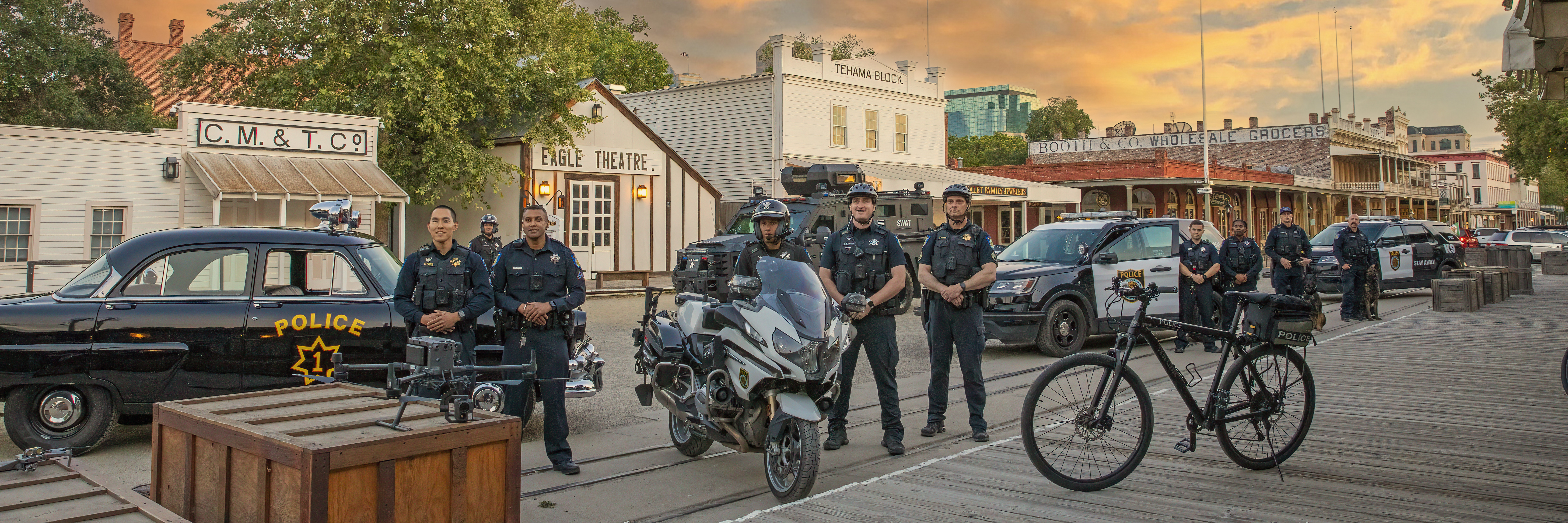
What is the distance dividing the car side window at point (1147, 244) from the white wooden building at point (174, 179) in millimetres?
13688

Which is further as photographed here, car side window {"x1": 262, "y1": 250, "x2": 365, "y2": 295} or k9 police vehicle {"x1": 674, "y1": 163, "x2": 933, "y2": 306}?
k9 police vehicle {"x1": 674, "y1": 163, "x2": 933, "y2": 306}

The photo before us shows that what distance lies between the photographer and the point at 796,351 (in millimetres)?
5562

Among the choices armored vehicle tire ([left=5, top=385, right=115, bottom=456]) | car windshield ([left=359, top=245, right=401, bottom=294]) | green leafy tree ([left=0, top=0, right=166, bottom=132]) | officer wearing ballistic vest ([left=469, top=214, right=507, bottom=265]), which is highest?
green leafy tree ([left=0, top=0, right=166, bottom=132])

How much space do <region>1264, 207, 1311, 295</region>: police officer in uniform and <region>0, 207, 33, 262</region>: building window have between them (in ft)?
65.7

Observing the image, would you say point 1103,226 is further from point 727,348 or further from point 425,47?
point 425,47

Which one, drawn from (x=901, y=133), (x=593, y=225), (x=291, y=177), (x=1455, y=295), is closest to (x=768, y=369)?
(x=1455, y=295)

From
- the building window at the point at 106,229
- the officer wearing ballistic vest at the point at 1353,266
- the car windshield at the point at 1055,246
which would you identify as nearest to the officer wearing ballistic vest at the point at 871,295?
the car windshield at the point at 1055,246

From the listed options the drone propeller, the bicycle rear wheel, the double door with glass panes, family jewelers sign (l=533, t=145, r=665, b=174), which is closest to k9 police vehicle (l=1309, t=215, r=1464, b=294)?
the bicycle rear wheel

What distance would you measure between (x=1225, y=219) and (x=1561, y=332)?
41059 millimetres

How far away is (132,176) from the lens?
18.4 meters

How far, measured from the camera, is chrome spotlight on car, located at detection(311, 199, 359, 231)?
7.78 m

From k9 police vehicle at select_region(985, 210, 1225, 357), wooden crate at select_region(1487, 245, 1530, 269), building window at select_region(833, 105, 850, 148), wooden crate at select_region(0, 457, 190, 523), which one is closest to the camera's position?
wooden crate at select_region(0, 457, 190, 523)

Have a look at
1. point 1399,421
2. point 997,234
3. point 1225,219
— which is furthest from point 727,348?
point 1225,219

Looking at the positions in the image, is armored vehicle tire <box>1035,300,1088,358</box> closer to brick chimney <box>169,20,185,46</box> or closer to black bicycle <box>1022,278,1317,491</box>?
black bicycle <box>1022,278,1317,491</box>
